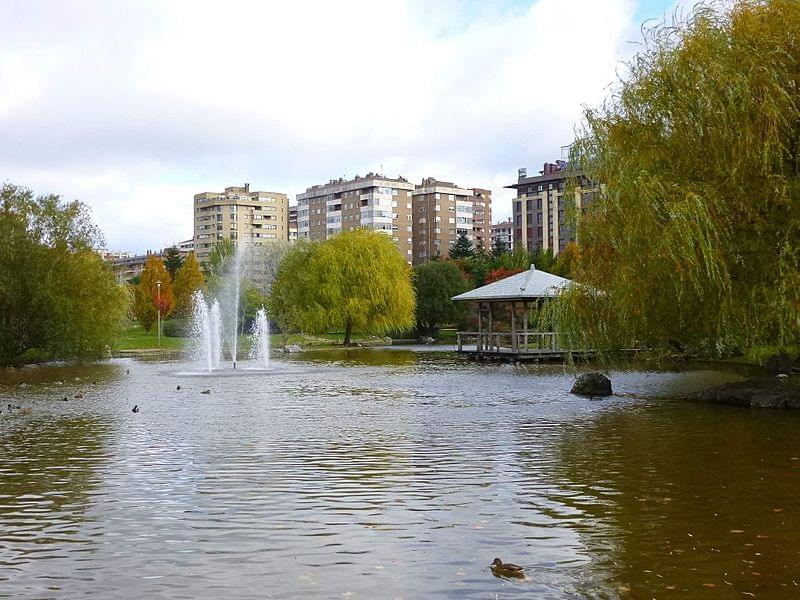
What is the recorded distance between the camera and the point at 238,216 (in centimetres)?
16412

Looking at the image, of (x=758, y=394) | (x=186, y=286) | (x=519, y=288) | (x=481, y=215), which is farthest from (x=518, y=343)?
(x=481, y=215)

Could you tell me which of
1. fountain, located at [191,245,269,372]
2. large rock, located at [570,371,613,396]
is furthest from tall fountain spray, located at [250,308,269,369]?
large rock, located at [570,371,613,396]

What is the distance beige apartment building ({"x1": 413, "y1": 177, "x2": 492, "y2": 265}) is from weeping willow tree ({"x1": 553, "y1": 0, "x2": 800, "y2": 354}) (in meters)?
124

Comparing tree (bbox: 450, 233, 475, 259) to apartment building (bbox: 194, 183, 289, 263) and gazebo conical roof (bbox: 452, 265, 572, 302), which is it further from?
apartment building (bbox: 194, 183, 289, 263)

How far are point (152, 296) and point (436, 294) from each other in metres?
27.7

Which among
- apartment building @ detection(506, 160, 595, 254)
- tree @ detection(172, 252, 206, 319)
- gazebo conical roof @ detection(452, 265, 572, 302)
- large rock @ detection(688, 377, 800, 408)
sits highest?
apartment building @ detection(506, 160, 595, 254)

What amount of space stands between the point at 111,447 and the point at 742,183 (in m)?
12.9

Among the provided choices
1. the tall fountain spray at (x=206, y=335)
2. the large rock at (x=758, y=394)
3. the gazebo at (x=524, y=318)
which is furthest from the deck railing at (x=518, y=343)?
the large rock at (x=758, y=394)

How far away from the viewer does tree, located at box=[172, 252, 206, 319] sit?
279 feet

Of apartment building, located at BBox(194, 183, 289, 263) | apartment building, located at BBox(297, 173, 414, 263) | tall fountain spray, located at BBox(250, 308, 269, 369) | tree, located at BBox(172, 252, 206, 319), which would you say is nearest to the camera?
tall fountain spray, located at BBox(250, 308, 269, 369)

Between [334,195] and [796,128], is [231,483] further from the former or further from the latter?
[334,195]

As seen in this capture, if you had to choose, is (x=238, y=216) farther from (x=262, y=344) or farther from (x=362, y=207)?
(x=262, y=344)

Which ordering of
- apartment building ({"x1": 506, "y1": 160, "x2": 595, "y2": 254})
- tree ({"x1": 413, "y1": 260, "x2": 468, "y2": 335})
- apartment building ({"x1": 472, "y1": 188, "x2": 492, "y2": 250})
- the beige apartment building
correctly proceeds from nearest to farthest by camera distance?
tree ({"x1": 413, "y1": 260, "x2": 468, "y2": 335}) → apartment building ({"x1": 506, "y1": 160, "x2": 595, "y2": 254}) → the beige apartment building → apartment building ({"x1": 472, "y1": 188, "x2": 492, "y2": 250})

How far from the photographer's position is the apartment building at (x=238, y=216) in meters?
164
